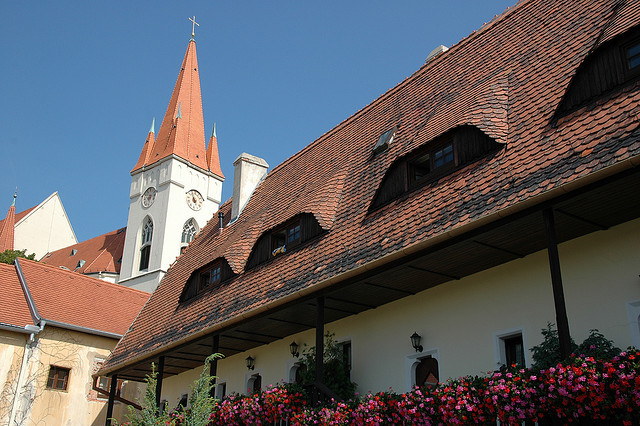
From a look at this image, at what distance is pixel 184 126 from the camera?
61094 millimetres

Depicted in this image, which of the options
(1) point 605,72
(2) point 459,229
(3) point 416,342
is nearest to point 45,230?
(3) point 416,342

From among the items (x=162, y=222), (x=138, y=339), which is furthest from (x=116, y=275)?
(x=138, y=339)

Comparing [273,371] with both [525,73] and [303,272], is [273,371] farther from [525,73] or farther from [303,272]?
[525,73]

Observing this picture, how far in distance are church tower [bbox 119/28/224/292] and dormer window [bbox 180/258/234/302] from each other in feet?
122

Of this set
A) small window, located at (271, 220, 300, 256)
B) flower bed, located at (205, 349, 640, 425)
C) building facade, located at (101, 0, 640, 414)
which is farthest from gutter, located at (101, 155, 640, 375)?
flower bed, located at (205, 349, 640, 425)

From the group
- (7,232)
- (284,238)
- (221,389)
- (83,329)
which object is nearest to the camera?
(284,238)

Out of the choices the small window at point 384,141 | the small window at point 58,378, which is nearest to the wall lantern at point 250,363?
the small window at point 384,141

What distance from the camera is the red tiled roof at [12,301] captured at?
1912cm

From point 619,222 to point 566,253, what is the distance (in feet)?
2.81

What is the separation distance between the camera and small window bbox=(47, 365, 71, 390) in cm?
1969

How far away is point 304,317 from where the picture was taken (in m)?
13.2

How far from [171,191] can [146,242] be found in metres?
4.76

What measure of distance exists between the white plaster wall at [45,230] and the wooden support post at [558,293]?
57.9 m

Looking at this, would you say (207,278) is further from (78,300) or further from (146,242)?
(146,242)
